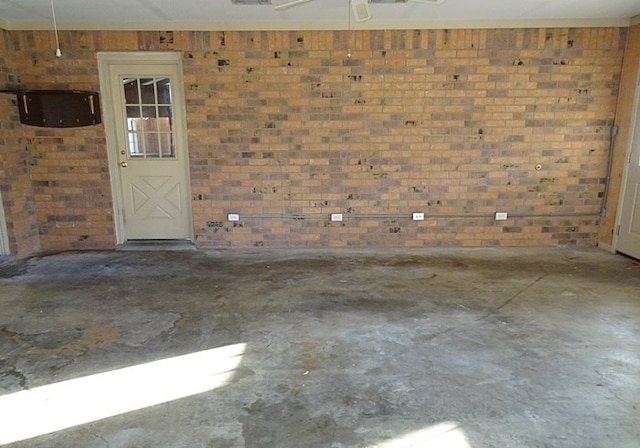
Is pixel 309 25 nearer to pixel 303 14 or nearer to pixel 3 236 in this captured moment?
pixel 303 14

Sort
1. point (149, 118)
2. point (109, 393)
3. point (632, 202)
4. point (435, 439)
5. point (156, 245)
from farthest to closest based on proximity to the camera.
Answer: point (156, 245)
point (149, 118)
point (632, 202)
point (109, 393)
point (435, 439)

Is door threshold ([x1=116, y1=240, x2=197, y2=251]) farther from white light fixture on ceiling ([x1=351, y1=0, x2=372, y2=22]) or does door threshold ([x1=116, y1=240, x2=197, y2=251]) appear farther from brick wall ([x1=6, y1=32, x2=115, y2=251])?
white light fixture on ceiling ([x1=351, y1=0, x2=372, y2=22])

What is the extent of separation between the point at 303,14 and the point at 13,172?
374 centimetres

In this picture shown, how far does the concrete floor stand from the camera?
2.24 m

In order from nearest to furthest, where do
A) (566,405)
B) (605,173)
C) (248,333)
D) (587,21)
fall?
(566,405) < (248,333) < (587,21) < (605,173)

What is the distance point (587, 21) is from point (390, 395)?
A: 16.0ft

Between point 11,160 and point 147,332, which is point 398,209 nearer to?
point 147,332

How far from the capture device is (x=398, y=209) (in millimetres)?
5473

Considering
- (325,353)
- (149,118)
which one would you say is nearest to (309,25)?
(149,118)

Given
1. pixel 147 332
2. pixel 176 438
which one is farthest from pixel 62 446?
pixel 147 332

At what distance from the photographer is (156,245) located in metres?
5.59

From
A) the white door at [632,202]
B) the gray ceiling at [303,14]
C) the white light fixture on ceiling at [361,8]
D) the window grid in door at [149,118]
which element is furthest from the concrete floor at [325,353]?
the gray ceiling at [303,14]

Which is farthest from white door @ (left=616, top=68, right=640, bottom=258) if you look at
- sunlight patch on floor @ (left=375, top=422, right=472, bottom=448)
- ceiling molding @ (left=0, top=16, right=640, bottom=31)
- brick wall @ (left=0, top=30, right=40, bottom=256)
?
brick wall @ (left=0, top=30, right=40, bottom=256)

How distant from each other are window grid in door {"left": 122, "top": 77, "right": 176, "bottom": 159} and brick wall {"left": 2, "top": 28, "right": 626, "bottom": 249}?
0.33 meters
